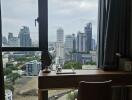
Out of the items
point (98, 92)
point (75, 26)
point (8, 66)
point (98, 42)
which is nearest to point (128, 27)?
point (98, 42)

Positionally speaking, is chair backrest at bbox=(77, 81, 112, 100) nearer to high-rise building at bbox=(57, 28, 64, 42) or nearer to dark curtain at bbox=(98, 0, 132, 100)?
dark curtain at bbox=(98, 0, 132, 100)

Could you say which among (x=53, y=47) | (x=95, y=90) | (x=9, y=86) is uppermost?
(x=53, y=47)

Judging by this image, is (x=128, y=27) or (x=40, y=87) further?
(x=128, y=27)

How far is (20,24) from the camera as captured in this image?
339 centimetres

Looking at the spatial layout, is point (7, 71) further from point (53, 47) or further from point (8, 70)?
point (53, 47)

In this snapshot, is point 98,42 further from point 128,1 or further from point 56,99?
point 56,99

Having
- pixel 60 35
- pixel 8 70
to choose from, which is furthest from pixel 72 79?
pixel 8 70

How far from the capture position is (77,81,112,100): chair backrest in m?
2.46

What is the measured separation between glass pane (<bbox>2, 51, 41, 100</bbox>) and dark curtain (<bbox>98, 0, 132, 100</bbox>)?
1.06m

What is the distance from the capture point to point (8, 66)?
11.2ft

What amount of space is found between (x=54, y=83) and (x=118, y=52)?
3.77ft

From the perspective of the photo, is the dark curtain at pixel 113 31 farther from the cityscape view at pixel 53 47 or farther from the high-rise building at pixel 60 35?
the high-rise building at pixel 60 35

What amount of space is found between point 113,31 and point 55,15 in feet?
3.12

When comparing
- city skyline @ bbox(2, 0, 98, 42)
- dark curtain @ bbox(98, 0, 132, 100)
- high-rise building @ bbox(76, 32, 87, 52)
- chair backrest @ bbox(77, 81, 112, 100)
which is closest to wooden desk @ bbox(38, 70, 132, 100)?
dark curtain @ bbox(98, 0, 132, 100)
